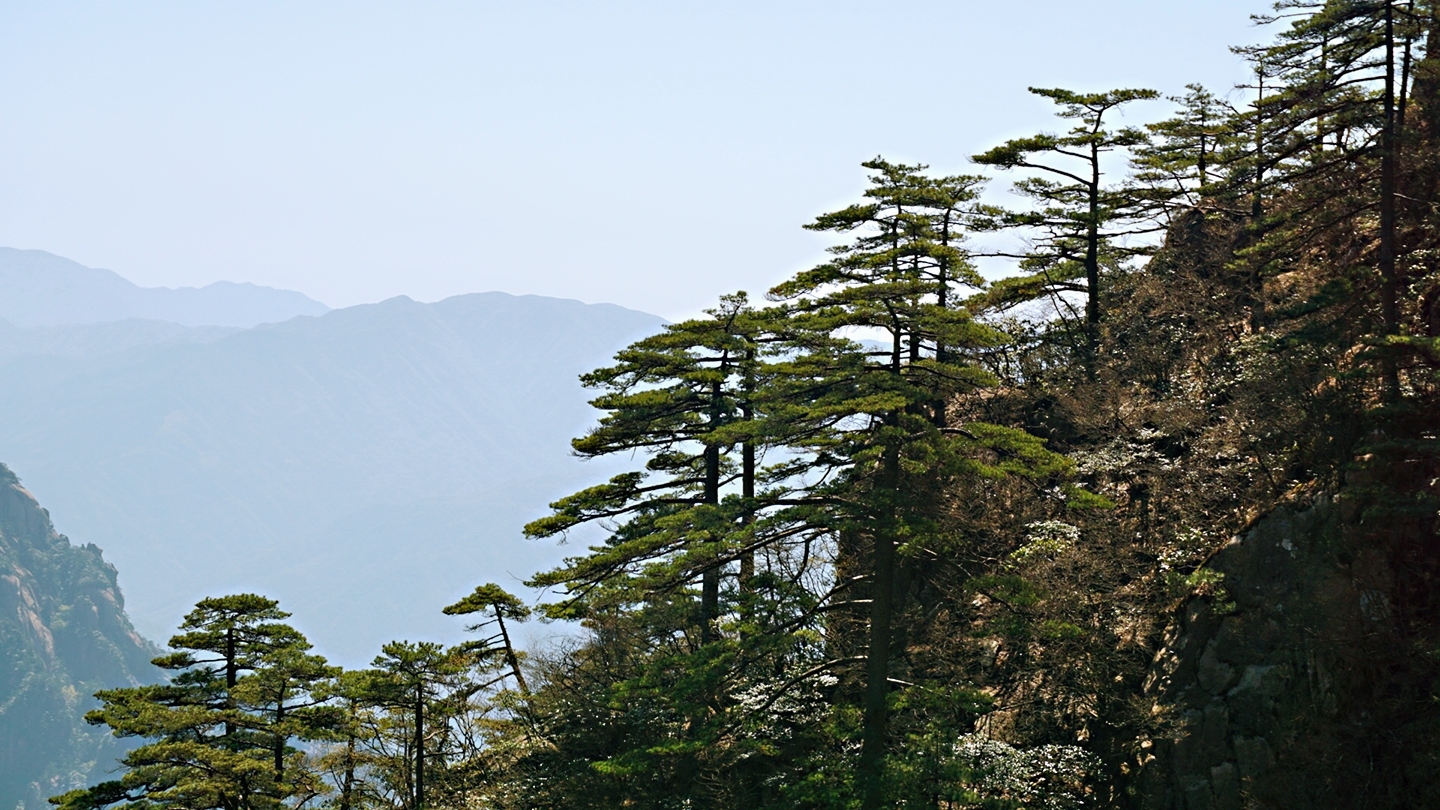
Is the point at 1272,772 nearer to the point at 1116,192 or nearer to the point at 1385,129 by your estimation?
the point at 1385,129

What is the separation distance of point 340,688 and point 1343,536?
2480 centimetres

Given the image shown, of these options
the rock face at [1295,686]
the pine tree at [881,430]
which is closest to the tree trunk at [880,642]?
the pine tree at [881,430]

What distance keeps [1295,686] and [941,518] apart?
837 centimetres

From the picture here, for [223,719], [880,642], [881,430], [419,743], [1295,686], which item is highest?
[881,430]

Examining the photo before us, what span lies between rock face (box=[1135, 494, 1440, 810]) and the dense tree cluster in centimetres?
20

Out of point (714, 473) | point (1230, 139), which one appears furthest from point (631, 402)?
point (1230, 139)

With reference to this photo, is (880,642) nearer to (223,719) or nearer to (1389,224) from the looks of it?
(1389,224)

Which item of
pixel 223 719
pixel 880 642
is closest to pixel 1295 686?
pixel 880 642

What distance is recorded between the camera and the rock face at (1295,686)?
18.4 metres

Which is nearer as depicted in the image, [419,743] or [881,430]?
[881,430]

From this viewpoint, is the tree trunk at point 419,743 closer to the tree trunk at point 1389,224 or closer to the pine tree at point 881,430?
the pine tree at point 881,430

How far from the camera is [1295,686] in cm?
1966

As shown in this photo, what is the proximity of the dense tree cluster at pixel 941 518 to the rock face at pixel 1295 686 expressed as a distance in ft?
0.67

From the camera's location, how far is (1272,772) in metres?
19.3
